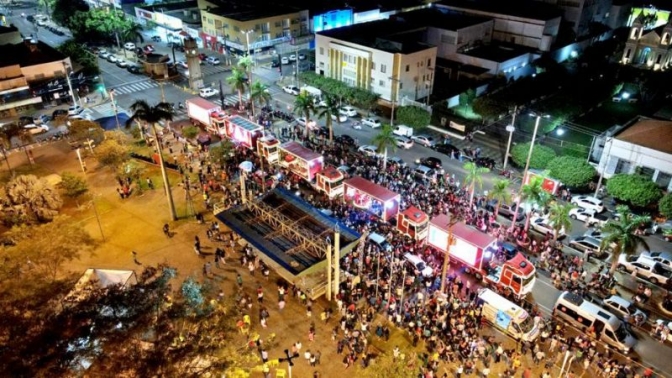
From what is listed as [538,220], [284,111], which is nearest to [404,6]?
[284,111]

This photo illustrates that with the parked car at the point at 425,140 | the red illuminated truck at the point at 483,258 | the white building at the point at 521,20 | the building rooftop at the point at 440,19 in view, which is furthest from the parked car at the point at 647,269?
the white building at the point at 521,20

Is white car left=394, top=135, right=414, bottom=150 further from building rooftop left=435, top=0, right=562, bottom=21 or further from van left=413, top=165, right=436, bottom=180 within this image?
building rooftop left=435, top=0, right=562, bottom=21

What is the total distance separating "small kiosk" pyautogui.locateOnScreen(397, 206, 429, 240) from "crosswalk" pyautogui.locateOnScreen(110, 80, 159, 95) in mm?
54477

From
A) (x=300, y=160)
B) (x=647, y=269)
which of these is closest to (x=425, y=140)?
(x=300, y=160)

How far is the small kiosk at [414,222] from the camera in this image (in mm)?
39406

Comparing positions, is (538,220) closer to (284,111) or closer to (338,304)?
(338,304)

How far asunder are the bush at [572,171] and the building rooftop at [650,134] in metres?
4.88

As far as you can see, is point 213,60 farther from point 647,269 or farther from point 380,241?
point 647,269

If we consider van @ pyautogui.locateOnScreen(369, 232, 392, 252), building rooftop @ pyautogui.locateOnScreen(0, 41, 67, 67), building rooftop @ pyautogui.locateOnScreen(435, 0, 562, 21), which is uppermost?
building rooftop @ pyautogui.locateOnScreen(435, 0, 562, 21)

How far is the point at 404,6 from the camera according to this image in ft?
357

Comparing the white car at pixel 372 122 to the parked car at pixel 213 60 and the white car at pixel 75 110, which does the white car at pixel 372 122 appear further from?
the white car at pixel 75 110

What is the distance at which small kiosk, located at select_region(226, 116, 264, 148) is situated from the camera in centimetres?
5431

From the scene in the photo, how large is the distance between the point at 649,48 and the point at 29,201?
91.8 m

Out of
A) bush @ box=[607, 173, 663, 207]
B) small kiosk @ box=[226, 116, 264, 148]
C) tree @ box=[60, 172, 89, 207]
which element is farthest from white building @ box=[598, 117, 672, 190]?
tree @ box=[60, 172, 89, 207]
